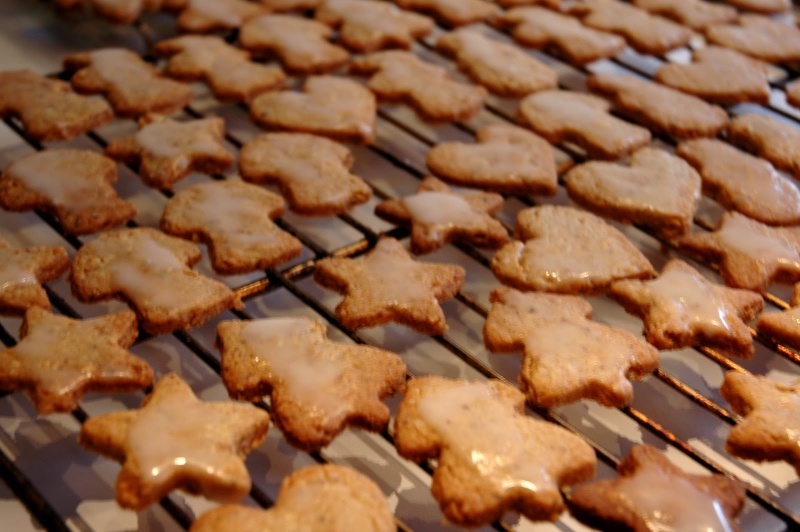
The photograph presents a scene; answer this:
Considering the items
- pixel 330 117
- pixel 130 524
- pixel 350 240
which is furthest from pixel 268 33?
pixel 130 524

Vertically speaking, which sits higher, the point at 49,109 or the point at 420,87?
the point at 420,87

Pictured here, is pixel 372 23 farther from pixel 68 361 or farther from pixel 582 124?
pixel 68 361

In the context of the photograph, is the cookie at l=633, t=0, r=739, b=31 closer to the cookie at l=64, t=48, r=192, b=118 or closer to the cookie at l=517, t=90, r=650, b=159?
the cookie at l=517, t=90, r=650, b=159

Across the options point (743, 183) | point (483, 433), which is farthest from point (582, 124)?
point (483, 433)

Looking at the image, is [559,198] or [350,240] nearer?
[350,240]

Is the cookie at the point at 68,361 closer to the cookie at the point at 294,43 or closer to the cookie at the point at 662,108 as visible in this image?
the cookie at the point at 294,43

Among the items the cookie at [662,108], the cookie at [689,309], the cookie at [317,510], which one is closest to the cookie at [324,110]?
the cookie at [662,108]

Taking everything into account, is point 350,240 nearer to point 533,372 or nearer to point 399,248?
point 399,248
